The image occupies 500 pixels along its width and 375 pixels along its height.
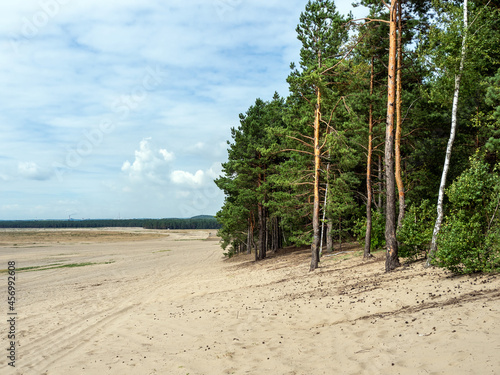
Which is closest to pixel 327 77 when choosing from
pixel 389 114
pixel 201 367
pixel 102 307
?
pixel 389 114

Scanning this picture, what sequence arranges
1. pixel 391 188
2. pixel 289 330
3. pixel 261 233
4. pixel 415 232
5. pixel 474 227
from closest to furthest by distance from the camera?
1. pixel 289 330
2. pixel 474 227
3. pixel 391 188
4. pixel 415 232
5. pixel 261 233

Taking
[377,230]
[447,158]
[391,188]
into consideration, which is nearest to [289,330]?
[391,188]

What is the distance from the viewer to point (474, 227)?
33.7 feet

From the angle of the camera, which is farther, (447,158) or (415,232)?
(415,232)

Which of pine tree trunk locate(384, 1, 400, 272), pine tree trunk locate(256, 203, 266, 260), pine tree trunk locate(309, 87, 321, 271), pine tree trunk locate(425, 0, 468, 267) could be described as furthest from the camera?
pine tree trunk locate(256, 203, 266, 260)

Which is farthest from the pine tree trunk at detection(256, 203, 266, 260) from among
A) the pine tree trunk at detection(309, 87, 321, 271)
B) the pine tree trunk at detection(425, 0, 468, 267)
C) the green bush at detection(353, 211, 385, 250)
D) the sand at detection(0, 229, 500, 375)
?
the pine tree trunk at detection(425, 0, 468, 267)

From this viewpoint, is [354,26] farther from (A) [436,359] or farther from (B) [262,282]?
(A) [436,359]

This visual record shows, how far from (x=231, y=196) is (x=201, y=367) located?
30.2 meters

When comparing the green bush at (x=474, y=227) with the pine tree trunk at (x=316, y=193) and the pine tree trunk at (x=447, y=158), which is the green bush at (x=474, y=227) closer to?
the pine tree trunk at (x=447, y=158)

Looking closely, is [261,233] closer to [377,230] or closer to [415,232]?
[377,230]

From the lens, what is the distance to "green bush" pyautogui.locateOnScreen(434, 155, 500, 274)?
9802 millimetres

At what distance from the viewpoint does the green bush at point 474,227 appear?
32.2ft

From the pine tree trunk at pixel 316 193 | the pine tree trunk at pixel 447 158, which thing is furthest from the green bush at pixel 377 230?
the pine tree trunk at pixel 447 158

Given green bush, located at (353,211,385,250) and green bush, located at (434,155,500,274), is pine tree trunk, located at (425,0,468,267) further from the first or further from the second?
green bush, located at (353,211,385,250)
